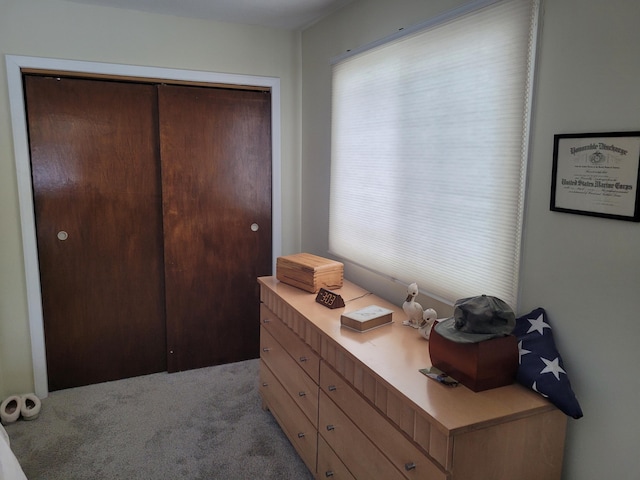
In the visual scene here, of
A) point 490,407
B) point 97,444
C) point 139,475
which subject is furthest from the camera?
point 97,444

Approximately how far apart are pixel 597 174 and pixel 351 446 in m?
1.27

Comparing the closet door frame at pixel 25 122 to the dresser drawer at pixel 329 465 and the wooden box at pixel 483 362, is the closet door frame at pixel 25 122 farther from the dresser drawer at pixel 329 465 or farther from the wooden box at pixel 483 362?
the wooden box at pixel 483 362

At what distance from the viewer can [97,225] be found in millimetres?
3070

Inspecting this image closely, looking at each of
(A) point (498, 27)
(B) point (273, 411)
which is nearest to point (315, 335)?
(B) point (273, 411)

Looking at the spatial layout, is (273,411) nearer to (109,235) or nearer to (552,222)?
(109,235)

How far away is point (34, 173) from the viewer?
2.88 metres

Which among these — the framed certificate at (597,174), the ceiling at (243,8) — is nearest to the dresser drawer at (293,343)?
the framed certificate at (597,174)

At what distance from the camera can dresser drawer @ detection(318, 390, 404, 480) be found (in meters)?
1.65

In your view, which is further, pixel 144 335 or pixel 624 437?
pixel 144 335

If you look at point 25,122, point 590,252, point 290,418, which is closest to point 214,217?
point 25,122

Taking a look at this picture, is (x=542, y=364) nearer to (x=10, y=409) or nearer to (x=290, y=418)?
(x=290, y=418)

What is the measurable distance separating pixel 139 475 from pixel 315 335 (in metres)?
1.12

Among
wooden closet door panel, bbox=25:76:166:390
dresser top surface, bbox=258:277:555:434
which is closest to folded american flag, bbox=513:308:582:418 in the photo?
dresser top surface, bbox=258:277:555:434

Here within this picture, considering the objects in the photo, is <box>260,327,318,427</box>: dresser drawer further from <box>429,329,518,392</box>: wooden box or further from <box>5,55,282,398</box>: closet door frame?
<box>5,55,282,398</box>: closet door frame
